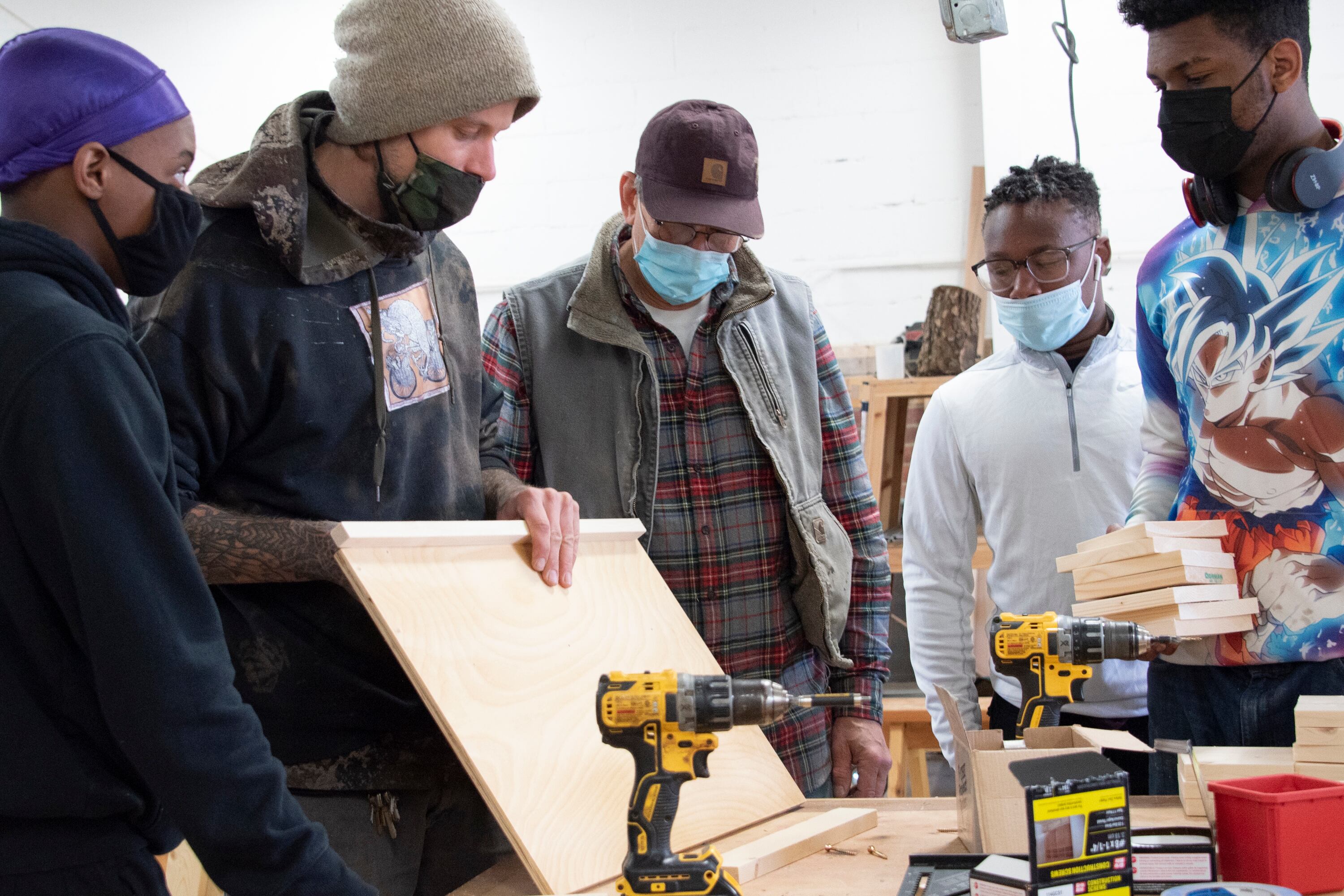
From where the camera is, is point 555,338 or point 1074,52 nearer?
point 555,338

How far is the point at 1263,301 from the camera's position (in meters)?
1.71

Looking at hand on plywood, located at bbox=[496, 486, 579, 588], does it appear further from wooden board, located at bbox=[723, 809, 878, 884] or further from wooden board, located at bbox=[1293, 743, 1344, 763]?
wooden board, located at bbox=[1293, 743, 1344, 763]

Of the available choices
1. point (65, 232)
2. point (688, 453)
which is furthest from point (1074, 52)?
point (65, 232)

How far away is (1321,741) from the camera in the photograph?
1414mm

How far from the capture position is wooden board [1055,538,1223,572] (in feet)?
5.39

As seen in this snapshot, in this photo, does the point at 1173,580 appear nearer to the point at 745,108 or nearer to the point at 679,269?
the point at 679,269

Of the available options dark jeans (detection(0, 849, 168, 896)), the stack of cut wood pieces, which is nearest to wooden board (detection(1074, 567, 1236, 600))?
the stack of cut wood pieces

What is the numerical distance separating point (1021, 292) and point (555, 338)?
107cm

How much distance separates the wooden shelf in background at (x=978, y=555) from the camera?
146 inches

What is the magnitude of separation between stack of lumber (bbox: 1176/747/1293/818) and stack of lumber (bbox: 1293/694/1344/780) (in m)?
0.03

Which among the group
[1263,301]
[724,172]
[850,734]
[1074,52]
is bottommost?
[850,734]

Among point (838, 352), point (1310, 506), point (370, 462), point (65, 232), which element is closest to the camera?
point (65, 232)

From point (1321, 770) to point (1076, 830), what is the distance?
0.51 meters

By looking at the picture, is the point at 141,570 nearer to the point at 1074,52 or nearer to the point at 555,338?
the point at 555,338
